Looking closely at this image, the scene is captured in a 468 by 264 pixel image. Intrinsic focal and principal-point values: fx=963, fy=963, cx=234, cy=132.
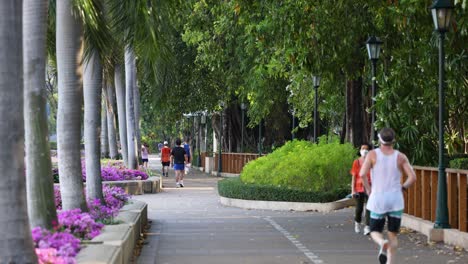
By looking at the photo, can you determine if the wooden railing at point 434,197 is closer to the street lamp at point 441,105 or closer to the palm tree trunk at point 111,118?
the street lamp at point 441,105

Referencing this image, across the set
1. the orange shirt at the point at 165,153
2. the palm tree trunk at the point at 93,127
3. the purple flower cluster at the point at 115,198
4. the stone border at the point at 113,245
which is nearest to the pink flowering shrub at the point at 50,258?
the stone border at the point at 113,245

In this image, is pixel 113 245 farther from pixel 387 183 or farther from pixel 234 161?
pixel 234 161

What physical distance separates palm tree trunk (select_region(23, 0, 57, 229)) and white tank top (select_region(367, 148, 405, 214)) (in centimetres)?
408

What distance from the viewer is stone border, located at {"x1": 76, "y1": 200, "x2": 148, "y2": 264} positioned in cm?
929

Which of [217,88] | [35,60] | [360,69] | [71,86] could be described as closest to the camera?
[35,60]

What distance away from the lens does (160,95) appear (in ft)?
134

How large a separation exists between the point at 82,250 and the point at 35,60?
2.78m

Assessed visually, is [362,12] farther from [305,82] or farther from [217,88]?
[217,88]

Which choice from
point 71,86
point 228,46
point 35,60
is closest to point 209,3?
point 228,46

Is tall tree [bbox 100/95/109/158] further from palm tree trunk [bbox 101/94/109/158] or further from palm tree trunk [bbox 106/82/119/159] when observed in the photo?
palm tree trunk [bbox 106/82/119/159]

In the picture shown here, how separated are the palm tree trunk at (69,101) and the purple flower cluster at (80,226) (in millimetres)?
1796

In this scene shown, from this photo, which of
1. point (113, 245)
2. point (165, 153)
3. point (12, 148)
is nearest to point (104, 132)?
point (165, 153)

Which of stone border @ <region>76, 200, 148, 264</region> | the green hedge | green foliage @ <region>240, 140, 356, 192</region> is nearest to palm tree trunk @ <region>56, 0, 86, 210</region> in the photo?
stone border @ <region>76, 200, 148, 264</region>

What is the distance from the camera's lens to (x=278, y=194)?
24625 mm
